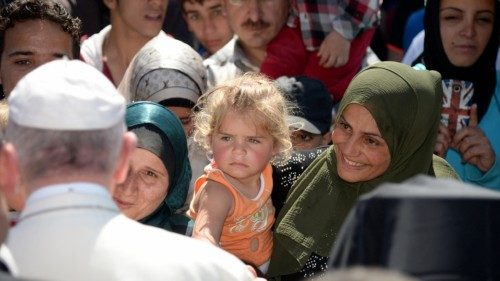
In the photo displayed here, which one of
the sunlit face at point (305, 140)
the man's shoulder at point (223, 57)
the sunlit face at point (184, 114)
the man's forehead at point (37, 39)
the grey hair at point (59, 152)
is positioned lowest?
the man's shoulder at point (223, 57)

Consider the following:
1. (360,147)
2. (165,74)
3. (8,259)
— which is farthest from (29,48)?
(8,259)

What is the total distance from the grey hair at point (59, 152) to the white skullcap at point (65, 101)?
0.02 metres

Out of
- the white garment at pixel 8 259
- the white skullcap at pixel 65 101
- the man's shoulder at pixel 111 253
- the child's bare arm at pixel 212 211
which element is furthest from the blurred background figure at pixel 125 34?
the white garment at pixel 8 259

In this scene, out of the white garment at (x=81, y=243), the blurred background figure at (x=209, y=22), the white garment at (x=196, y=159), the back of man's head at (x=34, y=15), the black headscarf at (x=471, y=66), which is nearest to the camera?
the white garment at (x=81, y=243)

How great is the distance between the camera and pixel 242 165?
4.32 m

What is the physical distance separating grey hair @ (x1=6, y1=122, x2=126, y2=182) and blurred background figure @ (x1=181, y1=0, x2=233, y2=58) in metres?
4.23

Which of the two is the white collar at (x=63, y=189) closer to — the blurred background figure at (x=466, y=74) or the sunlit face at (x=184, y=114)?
the sunlit face at (x=184, y=114)

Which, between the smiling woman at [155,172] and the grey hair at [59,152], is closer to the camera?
the grey hair at [59,152]

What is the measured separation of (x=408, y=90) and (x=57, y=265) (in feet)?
6.91

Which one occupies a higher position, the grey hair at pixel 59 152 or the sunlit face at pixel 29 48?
the grey hair at pixel 59 152

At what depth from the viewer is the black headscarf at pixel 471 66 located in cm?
561

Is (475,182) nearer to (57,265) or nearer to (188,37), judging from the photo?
(188,37)

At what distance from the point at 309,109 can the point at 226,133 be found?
3.64 ft

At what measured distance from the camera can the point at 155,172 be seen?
14.3 feet
